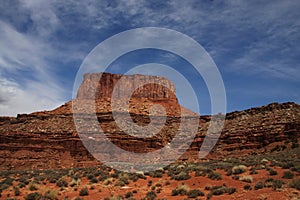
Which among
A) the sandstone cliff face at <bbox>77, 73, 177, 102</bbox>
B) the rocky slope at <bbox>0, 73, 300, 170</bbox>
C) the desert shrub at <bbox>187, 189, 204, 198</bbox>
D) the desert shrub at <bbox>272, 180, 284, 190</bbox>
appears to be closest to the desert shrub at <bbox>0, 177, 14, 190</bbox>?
the desert shrub at <bbox>187, 189, 204, 198</bbox>

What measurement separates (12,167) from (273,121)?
Answer: 121 feet


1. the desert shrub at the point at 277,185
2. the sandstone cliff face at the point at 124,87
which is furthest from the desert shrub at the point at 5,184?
the sandstone cliff face at the point at 124,87

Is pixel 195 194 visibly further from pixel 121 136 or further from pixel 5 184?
pixel 121 136

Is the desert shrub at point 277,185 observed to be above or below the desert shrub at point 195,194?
above

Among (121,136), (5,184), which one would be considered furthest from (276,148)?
(5,184)

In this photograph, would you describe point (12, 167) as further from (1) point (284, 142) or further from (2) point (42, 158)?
(1) point (284, 142)

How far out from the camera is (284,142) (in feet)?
114

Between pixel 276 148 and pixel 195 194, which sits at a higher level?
pixel 276 148

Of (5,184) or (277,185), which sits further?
(5,184)

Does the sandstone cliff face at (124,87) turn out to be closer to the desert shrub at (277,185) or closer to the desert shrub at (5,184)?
the desert shrub at (5,184)

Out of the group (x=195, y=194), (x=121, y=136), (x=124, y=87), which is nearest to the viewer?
(x=195, y=194)

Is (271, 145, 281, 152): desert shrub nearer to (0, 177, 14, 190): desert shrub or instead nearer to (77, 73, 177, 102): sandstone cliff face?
(0, 177, 14, 190): desert shrub

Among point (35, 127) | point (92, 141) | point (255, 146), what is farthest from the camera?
point (35, 127)

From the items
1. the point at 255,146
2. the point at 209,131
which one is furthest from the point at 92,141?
the point at 255,146
